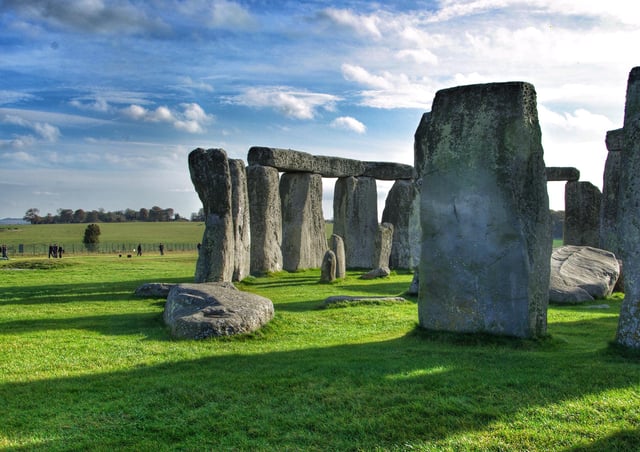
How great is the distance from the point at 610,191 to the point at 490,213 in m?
17.2

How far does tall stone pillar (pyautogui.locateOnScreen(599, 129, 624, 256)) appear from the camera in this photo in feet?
74.4

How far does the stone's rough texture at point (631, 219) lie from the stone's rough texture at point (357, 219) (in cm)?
1682

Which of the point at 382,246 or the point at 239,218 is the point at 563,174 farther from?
the point at 239,218

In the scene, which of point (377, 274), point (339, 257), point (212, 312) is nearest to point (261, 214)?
point (339, 257)

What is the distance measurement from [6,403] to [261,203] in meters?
14.7

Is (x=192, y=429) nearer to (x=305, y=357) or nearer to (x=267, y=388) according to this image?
(x=267, y=388)

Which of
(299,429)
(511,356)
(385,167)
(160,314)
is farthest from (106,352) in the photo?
(385,167)

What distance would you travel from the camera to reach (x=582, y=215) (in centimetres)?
2653

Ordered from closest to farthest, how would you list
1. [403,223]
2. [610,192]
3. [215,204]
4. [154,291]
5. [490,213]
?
[490,213], [154,291], [215,204], [610,192], [403,223]

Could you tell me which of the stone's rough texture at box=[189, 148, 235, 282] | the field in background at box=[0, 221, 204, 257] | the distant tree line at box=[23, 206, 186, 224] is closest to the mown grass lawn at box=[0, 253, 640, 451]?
the stone's rough texture at box=[189, 148, 235, 282]

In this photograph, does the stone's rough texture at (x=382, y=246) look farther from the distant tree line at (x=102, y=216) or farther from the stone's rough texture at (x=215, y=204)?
the distant tree line at (x=102, y=216)

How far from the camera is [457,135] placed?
27.5 feet

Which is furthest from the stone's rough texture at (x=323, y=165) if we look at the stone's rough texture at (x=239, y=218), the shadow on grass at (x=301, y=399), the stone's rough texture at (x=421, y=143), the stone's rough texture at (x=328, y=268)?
the shadow on grass at (x=301, y=399)

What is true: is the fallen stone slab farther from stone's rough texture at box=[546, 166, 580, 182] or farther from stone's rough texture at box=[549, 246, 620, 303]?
stone's rough texture at box=[546, 166, 580, 182]
